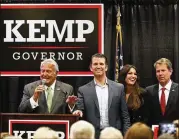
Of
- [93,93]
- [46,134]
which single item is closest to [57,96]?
[93,93]

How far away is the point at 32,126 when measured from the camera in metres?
4.94

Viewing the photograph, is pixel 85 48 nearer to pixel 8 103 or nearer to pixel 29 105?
pixel 8 103

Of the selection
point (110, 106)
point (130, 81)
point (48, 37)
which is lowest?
point (110, 106)

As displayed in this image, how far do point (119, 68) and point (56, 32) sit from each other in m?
0.94

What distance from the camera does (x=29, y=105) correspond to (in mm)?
5266

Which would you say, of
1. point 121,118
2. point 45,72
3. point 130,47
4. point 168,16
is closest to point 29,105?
point 45,72

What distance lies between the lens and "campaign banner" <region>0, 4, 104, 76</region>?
670 centimetres

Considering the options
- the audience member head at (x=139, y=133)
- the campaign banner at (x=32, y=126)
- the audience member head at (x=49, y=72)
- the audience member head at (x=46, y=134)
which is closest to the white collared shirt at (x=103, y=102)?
the audience member head at (x=49, y=72)

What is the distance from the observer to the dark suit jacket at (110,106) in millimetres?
5512

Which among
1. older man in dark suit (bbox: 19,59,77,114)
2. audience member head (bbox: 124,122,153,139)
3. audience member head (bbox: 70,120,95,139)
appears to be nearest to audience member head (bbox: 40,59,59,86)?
older man in dark suit (bbox: 19,59,77,114)

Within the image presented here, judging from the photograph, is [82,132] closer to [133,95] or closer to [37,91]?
[37,91]

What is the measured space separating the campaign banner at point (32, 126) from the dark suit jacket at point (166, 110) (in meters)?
1.25

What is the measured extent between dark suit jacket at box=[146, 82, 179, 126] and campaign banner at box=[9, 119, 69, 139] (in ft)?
4.11

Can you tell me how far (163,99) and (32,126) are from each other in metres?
1.62
